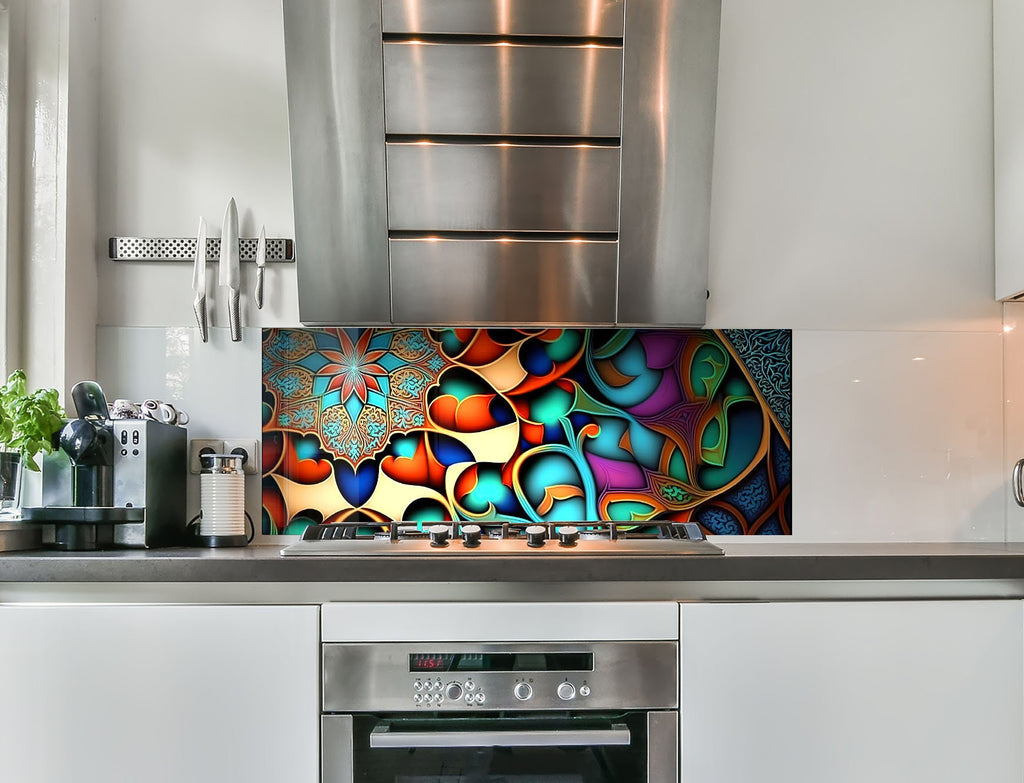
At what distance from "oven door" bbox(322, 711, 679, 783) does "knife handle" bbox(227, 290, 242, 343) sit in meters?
0.96

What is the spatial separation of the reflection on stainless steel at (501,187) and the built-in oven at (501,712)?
3.06ft

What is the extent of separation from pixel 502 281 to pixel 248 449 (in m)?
0.75

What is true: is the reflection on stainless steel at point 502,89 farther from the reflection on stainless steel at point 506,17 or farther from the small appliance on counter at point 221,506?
the small appliance on counter at point 221,506

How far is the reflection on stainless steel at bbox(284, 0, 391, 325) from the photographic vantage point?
6.08 feet

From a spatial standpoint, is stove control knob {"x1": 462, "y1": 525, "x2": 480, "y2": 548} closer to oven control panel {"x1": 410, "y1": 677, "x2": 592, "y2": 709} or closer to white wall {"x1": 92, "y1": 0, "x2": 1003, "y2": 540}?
oven control panel {"x1": 410, "y1": 677, "x2": 592, "y2": 709}

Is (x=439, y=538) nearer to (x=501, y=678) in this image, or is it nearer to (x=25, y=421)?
(x=501, y=678)

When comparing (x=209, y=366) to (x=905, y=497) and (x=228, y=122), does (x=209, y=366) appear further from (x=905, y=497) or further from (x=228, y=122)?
(x=905, y=497)

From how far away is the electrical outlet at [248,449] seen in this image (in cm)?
208

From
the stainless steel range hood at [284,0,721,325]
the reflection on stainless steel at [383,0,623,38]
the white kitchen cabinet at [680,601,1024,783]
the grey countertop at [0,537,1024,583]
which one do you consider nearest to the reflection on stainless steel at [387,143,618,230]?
the stainless steel range hood at [284,0,721,325]

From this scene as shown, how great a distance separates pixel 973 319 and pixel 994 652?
36.1 inches

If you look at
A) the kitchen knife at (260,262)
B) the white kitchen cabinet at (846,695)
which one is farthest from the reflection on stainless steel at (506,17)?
the white kitchen cabinet at (846,695)

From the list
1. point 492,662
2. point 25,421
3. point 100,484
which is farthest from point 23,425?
point 492,662

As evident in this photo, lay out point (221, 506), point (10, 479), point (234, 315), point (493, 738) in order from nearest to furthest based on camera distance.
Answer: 1. point (493, 738)
2. point (10, 479)
3. point (221, 506)
4. point (234, 315)

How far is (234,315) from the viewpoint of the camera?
6.70 feet
